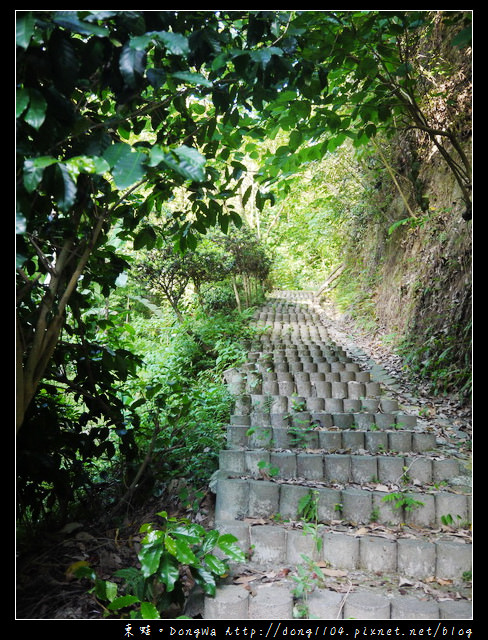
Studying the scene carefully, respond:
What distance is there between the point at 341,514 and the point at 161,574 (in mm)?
1134

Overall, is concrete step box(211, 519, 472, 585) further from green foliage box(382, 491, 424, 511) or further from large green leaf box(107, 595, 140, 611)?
large green leaf box(107, 595, 140, 611)

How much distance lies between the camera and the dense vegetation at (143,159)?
4.14ft

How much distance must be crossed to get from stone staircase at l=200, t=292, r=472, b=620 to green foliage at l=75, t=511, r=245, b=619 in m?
0.14

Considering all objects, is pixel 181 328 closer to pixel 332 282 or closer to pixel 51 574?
pixel 51 574

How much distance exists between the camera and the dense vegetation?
126 cm

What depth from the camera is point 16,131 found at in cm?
130

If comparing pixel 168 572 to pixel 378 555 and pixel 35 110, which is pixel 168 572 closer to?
pixel 378 555

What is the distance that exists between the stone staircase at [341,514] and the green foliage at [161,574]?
0.14m

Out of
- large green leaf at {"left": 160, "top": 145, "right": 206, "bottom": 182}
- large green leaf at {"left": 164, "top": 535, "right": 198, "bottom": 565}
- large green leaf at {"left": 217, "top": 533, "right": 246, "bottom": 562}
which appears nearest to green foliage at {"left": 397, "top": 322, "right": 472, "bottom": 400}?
large green leaf at {"left": 217, "top": 533, "right": 246, "bottom": 562}

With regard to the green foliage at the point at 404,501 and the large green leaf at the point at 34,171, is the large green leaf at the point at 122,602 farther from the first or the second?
the large green leaf at the point at 34,171

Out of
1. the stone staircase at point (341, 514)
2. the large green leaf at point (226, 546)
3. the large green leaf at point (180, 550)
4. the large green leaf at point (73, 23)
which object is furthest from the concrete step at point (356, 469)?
the large green leaf at point (73, 23)

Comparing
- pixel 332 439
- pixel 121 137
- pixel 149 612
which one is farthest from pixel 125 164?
pixel 332 439

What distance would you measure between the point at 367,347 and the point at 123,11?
5653mm

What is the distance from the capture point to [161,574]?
5.56 feet
